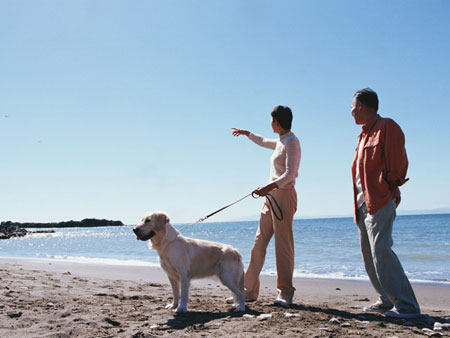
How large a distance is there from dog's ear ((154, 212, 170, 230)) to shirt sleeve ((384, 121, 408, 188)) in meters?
2.54

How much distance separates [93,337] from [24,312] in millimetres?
1282

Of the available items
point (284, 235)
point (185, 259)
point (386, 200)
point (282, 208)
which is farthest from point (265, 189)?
point (386, 200)

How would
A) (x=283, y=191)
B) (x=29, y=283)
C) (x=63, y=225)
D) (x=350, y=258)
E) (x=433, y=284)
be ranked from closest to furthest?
(x=283, y=191) → (x=29, y=283) → (x=433, y=284) → (x=350, y=258) → (x=63, y=225)

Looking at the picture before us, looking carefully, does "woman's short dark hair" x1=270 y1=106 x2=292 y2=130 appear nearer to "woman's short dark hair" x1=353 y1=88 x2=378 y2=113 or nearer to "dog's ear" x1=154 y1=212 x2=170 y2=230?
"woman's short dark hair" x1=353 y1=88 x2=378 y2=113

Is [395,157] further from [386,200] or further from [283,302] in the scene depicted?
[283,302]

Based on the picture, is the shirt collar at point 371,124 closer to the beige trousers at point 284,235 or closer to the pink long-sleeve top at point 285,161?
the pink long-sleeve top at point 285,161

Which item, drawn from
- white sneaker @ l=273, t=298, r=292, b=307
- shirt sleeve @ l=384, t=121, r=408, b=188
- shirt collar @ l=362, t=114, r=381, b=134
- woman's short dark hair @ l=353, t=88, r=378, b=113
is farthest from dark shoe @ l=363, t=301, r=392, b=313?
woman's short dark hair @ l=353, t=88, r=378, b=113

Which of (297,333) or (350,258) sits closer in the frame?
(297,333)

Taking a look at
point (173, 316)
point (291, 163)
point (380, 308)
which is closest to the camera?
point (173, 316)

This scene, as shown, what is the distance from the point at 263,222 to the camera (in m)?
5.41

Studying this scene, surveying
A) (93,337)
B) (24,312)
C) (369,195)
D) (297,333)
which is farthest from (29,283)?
(369,195)

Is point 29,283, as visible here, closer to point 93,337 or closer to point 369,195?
point 93,337

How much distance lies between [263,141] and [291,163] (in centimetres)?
94

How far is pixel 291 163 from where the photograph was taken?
5047mm
